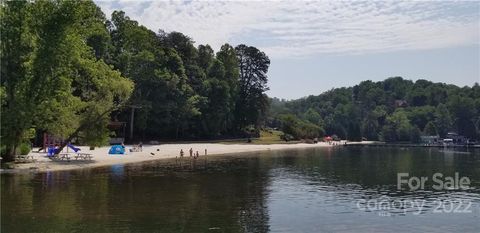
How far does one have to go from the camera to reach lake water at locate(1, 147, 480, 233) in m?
22.3

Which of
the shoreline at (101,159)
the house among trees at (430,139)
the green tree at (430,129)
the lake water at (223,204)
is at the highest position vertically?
the green tree at (430,129)

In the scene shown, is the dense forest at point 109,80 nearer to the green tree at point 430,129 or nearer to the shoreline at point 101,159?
the shoreline at point 101,159

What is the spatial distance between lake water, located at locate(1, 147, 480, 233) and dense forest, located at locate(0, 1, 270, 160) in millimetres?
7461

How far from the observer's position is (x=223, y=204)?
28016 mm

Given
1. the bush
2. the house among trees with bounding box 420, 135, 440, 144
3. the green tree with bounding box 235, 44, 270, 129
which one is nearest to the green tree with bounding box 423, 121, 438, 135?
the house among trees with bounding box 420, 135, 440, 144

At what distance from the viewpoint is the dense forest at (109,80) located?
42781 mm

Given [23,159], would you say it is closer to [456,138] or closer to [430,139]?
[430,139]

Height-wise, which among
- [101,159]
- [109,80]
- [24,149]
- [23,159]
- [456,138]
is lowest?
[101,159]

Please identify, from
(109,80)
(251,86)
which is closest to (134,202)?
(109,80)

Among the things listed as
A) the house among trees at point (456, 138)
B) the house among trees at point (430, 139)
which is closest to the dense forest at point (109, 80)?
the house among trees at point (430, 139)

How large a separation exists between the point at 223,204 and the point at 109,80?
31148 mm

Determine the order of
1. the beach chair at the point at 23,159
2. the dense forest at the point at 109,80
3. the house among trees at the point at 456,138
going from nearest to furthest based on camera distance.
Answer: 1. the dense forest at the point at 109,80
2. the beach chair at the point at 23,159
3. the house among trees at the point at 456,138

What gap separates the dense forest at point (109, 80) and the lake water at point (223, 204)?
7.46 meters

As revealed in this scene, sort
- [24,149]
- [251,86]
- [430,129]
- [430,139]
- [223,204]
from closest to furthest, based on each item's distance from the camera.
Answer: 1. [223,204]
2. [24,149]
3. [251,86]
4. [430,139]
5. [430,129]
